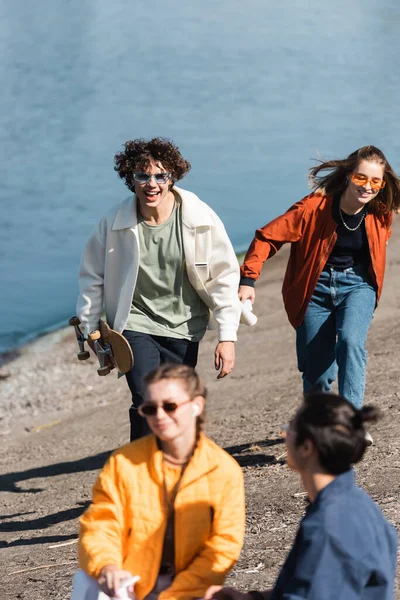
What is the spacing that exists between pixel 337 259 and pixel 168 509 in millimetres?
2570

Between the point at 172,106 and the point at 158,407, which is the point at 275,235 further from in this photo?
the point at 172,106

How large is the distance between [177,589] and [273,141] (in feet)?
55.4

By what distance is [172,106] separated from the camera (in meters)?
22.0

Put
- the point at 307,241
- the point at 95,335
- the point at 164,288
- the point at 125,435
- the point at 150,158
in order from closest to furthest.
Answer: the point at 150,158, the point at 164,288, the point at 95,335, the point at 307,241, the point at 125,435

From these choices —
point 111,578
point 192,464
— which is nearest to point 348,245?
point 192,464

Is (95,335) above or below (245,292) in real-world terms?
below

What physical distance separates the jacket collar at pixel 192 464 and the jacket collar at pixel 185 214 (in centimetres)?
174

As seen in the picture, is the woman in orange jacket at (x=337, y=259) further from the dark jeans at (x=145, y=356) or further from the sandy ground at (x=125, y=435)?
the sandy ground at (x=125, y=435)

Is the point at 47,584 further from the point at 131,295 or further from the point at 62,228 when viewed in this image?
the point at 62,228

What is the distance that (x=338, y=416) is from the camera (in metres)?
3.10

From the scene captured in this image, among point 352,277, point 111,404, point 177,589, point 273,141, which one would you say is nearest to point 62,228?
point 273,141

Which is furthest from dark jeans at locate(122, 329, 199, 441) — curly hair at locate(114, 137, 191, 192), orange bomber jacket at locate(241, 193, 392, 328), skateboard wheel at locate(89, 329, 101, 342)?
curly hair at locate(114, 137, 191, 192)

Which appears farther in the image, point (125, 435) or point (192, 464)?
point (125, 435)

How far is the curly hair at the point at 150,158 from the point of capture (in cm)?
503
